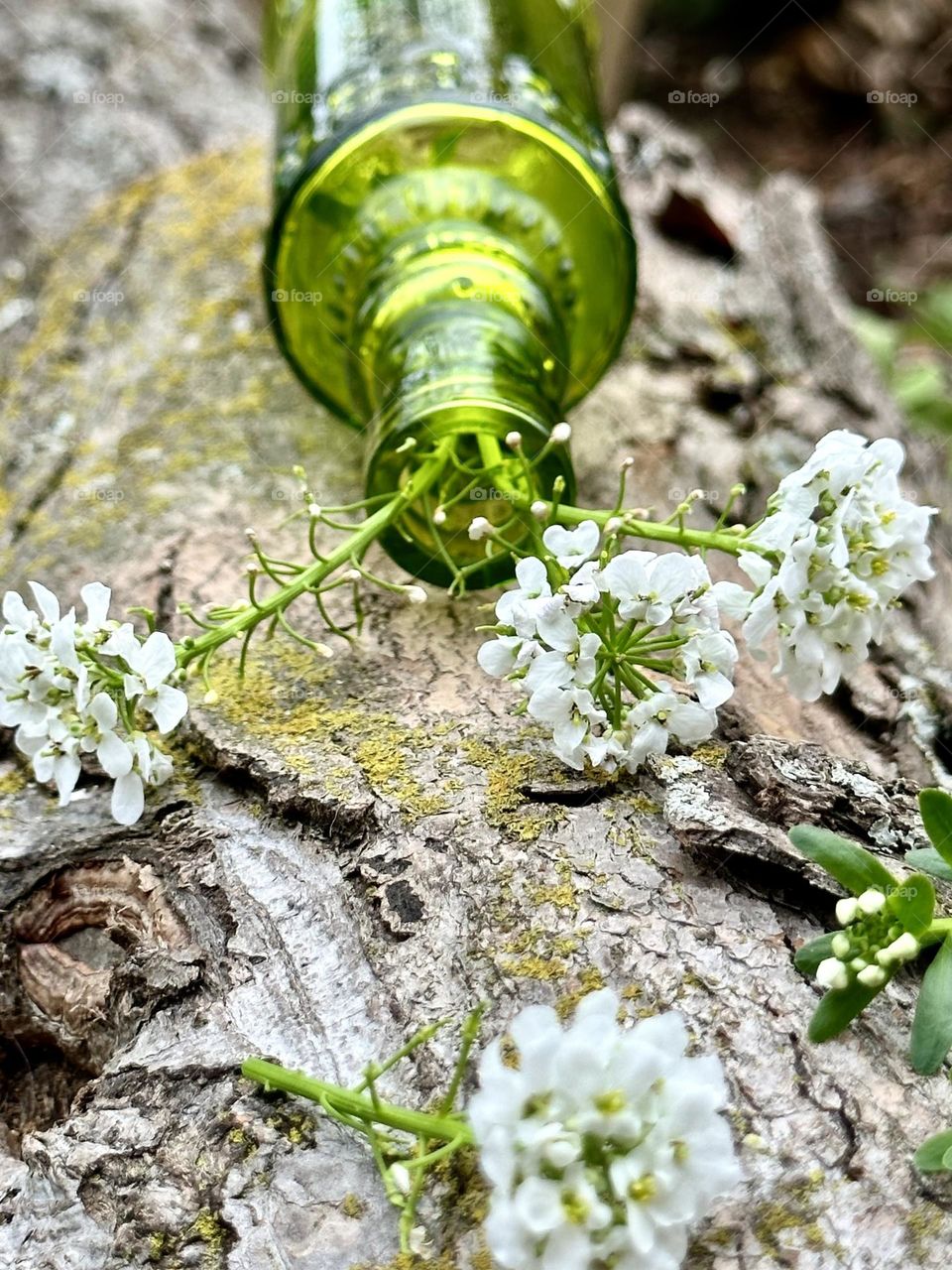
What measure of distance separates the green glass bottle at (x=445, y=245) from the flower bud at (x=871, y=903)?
40cm

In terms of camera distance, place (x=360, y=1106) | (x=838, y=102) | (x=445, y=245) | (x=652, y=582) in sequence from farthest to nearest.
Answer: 1. (x=838, y=102)
2. (x=445, y=245)
3. (x=652, y=582)
4. (x=360, y=1106)

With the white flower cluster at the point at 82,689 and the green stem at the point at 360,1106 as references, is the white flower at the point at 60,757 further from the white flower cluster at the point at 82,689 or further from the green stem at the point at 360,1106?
the green stem at the point at 360,1106

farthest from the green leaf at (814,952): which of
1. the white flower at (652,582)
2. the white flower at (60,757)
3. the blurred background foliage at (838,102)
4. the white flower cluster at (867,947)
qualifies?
the blurred background foliage at (838,102)

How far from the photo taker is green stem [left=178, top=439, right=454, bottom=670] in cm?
92

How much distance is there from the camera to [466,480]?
104cm

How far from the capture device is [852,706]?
1.08 m

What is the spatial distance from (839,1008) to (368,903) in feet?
1.01

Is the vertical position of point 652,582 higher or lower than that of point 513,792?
higher

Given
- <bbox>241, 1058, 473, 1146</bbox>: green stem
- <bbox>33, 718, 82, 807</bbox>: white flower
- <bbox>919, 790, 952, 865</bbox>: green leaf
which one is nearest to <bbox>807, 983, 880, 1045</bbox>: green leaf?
<bbox>919, 790, 952, 865</bbox>: green leaf

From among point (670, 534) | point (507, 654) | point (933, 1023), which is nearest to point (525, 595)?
point (507, 654)

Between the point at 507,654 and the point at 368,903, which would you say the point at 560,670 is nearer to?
the point at 507,654

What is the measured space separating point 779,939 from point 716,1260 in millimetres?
207

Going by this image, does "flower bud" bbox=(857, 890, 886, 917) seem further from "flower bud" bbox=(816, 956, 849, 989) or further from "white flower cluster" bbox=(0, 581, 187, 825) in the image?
"white flower cluster" bbox=(0, 581, 187, 825)

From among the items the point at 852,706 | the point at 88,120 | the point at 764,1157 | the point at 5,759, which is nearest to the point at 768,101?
the point at 88,120
